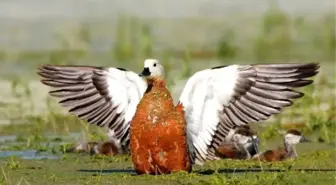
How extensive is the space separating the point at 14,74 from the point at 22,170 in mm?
8560

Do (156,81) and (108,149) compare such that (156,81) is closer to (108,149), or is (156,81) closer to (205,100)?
(205,100)

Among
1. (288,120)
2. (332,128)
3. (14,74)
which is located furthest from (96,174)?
(14,74)

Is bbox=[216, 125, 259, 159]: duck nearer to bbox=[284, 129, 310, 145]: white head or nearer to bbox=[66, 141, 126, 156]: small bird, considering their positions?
bbox=[284, 129, 310, 145]: white head

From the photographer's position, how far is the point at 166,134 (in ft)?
30.2

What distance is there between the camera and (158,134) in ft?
30.1

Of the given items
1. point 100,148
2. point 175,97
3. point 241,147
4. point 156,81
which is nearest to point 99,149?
point 100,148

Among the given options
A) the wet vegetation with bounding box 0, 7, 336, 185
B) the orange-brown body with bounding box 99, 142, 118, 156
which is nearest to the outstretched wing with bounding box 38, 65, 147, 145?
the wet vegetation with bounding box 0, 7, 336, 185

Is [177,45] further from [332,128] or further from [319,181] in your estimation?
[319,181]

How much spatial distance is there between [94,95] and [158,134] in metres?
1.22

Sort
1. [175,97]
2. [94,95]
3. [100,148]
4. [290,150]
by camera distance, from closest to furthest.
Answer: [94,95] < [290,150] < [100,148] < [175,97]

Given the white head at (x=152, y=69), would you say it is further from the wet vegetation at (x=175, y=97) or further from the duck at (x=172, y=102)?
the wet vegetation at (x=175, y=97)

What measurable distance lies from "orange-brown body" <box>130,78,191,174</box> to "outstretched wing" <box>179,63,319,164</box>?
261mm

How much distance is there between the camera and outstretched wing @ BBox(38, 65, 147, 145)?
993 centimetres

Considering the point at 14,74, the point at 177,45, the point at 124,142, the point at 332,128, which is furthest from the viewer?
the point at 177,45
